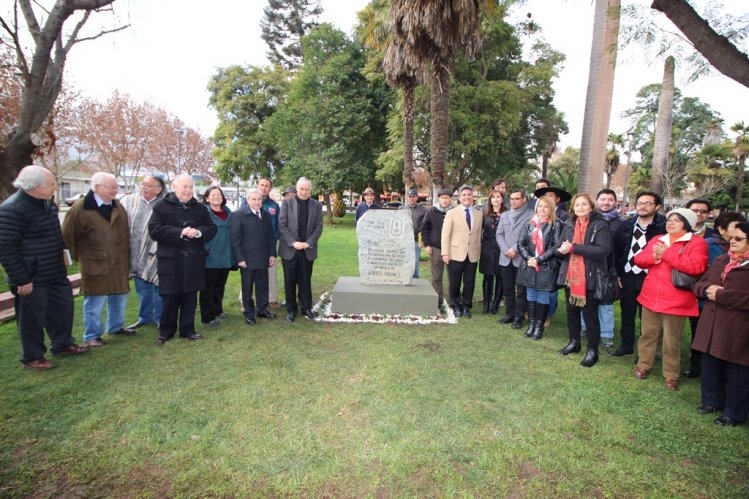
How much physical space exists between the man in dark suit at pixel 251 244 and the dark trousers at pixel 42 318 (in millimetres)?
2049

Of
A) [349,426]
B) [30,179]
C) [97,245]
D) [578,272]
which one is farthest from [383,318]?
[30,179]

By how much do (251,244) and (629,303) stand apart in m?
5.17

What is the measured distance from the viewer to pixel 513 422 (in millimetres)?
3344

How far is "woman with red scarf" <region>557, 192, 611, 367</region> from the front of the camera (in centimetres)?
449

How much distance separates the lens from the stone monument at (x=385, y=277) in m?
6.32

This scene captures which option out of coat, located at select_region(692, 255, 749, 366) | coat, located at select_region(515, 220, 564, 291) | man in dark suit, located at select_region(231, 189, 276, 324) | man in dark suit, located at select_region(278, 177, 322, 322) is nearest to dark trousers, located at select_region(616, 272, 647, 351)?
coat, located at select_region(515, 220, 564, 291)

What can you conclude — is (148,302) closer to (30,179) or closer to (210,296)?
(210,296)

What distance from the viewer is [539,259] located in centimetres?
513

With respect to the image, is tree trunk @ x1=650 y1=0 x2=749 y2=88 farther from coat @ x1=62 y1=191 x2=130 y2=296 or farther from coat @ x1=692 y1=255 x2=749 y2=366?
coat @ x1=62 y1=191 x2=130 y2=296

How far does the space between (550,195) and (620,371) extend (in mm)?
2401

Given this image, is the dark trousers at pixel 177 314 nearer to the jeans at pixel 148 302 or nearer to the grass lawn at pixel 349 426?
the grass lawn at pixel 349 426

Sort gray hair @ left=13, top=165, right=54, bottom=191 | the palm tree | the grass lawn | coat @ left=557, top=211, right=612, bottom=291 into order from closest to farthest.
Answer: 1. the grass lawn
2. gray hair @ left=13, top=165, right=54, bottom=191
3. coat @ left=557, top=211, right=612, bottom=291
4. the palm tree

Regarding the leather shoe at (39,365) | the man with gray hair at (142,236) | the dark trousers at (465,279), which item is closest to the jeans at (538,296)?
the dark trousers at (465,279)

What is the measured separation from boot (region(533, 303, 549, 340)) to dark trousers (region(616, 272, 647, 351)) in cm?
94
